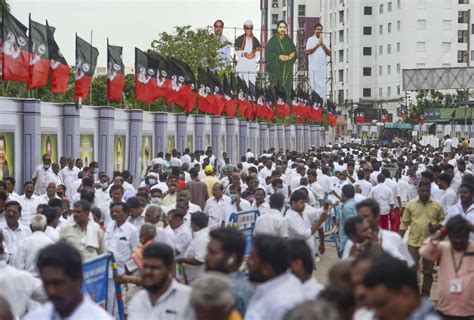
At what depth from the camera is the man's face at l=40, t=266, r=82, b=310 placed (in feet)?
19.6

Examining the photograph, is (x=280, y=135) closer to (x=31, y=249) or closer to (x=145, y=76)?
(x=145, y=76)

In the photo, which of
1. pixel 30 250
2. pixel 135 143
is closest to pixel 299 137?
pixel 135 143

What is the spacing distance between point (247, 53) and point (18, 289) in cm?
7880

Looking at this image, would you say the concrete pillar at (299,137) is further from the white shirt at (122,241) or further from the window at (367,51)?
the white shirt at (122,241)

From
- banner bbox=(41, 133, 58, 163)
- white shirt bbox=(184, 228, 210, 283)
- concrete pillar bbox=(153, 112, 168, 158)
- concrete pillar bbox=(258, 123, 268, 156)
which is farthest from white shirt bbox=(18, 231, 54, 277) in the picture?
concrete pillar bbox=(258, 123, 268, 156)

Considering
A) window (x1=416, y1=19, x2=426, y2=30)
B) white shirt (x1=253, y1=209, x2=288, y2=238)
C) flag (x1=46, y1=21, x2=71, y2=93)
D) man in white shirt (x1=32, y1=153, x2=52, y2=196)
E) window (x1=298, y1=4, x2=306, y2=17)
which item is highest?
window (x1=298, y1=4, x2=306, y2=17)

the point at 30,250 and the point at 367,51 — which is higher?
A: the point at 367,51

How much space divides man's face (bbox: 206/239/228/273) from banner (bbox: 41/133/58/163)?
65.2 feet

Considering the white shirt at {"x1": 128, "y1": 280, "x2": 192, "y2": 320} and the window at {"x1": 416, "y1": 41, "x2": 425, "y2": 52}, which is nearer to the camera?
the white shirt at {"x1": 128, "y1": 280, "x2": 192, "y2": 320}

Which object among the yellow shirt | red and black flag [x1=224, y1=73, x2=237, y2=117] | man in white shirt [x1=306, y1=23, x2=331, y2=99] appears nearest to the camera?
the yellow shirt

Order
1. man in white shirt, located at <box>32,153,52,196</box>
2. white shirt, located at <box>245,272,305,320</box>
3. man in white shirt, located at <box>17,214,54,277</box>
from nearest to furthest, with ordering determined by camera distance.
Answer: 1. white shirt, located at <box>245,272,305,320</box>
2. man in white shirt, located at <box>17,214,54,277</box>
3. man in white shirt, located at <box>32,153,52,196</box>

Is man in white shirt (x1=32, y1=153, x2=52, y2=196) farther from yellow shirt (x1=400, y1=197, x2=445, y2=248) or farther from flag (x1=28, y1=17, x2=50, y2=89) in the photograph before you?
yellow shirt (x1=400, y1=197, x2=445, y2=248)

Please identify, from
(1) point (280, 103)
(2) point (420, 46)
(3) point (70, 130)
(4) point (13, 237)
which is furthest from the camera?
(2) point (420, 46)

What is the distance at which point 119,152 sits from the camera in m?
32.3
